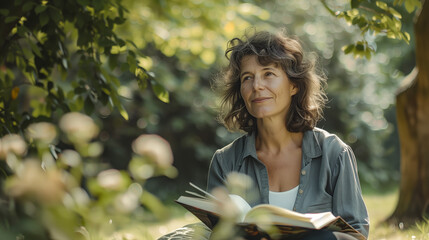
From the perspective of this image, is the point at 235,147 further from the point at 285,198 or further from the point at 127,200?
the point at 127,200

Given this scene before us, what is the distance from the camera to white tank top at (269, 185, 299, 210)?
2516 millimetres

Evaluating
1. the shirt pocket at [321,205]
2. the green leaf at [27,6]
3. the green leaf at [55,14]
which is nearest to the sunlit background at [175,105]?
the green leaf at [55,14]

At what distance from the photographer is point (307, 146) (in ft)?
8.53

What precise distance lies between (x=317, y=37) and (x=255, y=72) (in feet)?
27.0

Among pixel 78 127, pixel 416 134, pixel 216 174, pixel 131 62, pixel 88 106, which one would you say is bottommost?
pixel 416 134

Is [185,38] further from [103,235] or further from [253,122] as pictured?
[103,235]

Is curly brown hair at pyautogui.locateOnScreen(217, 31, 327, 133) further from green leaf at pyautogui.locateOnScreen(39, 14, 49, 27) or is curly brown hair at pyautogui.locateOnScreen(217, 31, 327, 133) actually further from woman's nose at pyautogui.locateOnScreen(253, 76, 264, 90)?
green leaf at pyautogui.locateOnScreen(39, 14, 49, 27)

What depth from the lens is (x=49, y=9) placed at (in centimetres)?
264

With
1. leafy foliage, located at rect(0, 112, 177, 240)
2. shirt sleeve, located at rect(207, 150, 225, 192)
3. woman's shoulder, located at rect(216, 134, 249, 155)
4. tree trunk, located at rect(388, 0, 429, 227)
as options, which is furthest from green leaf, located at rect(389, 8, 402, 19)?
leafy foliage, located at rect(0, 112, 177, 240)

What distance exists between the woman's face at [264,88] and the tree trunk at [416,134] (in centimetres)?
222

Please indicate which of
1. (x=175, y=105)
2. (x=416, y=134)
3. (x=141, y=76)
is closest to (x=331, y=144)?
(x=141, y=76)

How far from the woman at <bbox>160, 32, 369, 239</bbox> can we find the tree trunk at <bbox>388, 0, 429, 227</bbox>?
194cm

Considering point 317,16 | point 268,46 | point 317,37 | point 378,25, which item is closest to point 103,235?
point 268,46

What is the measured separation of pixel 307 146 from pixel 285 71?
0.42 m
